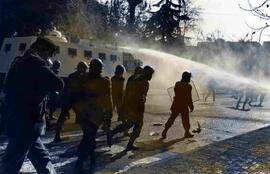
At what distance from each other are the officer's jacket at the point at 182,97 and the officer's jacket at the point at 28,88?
593 cm

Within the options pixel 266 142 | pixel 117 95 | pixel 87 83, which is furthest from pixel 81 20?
pixel 87 83

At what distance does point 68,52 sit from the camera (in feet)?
51.8

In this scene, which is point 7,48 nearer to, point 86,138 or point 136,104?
point 136,104

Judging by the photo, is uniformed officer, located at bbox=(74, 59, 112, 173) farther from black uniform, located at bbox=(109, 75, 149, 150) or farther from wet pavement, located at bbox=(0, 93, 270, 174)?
black uniform, located at bbox=(109, 75, 149, 150)

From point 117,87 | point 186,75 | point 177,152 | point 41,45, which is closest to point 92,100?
point 41,45

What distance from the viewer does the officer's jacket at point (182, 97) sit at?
10555 mm

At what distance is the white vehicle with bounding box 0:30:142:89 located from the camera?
1563 cm

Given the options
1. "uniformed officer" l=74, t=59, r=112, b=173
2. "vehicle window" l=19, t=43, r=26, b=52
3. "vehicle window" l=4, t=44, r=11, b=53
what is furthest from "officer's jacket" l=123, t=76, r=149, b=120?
"vehicle window" l=4, t=44, r=11, b=53

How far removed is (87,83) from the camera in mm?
6727

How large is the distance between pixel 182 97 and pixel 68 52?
6.45m

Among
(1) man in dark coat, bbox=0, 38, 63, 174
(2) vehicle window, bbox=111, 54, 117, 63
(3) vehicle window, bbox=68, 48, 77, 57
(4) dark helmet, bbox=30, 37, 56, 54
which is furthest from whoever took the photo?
(2) vehicle window, bbox=111, 54, 117, 63

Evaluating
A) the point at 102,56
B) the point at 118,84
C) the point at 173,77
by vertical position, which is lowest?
the point at 173,77

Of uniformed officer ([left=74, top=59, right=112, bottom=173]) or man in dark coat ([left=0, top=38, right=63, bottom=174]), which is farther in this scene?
uniformed officer ([left=74, top=59, right=112, bottom=173])

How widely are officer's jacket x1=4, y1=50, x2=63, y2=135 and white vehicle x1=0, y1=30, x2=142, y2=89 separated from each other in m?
10.2
